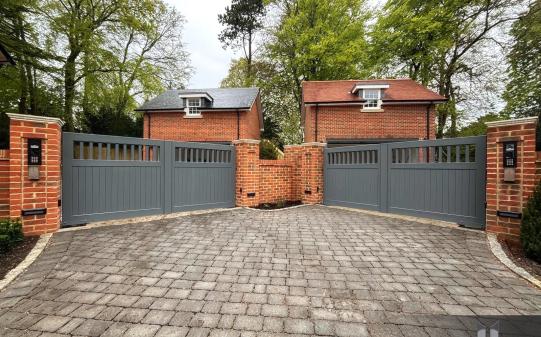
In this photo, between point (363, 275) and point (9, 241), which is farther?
point (9, 241)

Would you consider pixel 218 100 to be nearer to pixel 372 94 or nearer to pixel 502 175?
pixel 372 94

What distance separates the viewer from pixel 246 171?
822 cm

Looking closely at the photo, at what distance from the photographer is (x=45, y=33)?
14.0 m

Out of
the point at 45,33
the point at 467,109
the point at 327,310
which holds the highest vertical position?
the point at 45,33

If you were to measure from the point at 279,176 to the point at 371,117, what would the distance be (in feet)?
29.4

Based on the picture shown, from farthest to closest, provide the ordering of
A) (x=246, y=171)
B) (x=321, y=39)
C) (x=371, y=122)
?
(x=321, y=39) < (x=371, y=122) < (x=246, y=171)

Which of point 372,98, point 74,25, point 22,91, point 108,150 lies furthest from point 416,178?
point 22,91

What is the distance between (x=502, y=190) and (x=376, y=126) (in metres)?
11.2

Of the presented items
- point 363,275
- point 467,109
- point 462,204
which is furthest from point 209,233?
point 467,109

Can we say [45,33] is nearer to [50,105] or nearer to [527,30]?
[50,105]

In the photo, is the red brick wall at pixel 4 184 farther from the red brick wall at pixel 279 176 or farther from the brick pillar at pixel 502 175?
the brick pillar at pixel 502 175

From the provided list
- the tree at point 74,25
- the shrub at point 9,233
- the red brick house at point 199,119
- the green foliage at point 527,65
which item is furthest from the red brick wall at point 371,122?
the tree at point 74,25

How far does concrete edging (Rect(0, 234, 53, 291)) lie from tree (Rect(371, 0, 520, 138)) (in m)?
21.5

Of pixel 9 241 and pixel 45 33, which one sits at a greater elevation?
pixel 45 33
